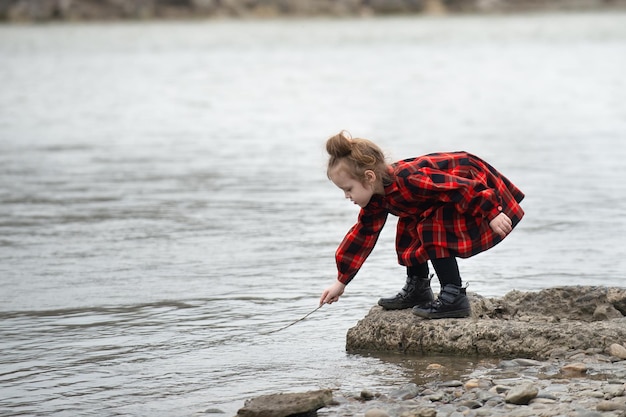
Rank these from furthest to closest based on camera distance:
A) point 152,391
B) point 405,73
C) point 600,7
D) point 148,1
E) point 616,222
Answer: point 600,7, point 148,1, point 405,73, point 616,222, point 152,391

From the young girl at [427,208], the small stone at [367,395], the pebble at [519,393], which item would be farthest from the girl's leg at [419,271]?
the small stone at [367,395]

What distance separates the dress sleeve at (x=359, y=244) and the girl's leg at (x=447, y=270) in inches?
13.5

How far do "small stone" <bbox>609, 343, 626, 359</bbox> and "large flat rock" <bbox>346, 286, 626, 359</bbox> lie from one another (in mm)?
42

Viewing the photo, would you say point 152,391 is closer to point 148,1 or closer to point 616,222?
point 616,222

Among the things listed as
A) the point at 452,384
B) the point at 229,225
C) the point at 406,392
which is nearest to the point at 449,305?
the point at 452,384

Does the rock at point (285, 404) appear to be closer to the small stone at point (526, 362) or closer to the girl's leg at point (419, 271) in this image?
the small stone at point (526, 362)

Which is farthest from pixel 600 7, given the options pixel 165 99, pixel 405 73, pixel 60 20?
pixel 165 99

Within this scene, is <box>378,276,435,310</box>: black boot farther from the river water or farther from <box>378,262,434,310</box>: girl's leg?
the river water

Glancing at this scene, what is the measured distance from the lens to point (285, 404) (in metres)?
4.95

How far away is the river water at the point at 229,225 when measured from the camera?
584 cm

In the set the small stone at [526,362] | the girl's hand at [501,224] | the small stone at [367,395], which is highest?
the girl's hand at [501,224]

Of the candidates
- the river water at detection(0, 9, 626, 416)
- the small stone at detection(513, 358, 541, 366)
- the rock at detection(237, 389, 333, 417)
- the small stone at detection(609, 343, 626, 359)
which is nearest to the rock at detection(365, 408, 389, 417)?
the rock at detection(237, 389, 333, 417)

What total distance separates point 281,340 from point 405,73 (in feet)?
90.2

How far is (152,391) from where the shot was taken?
550cm
